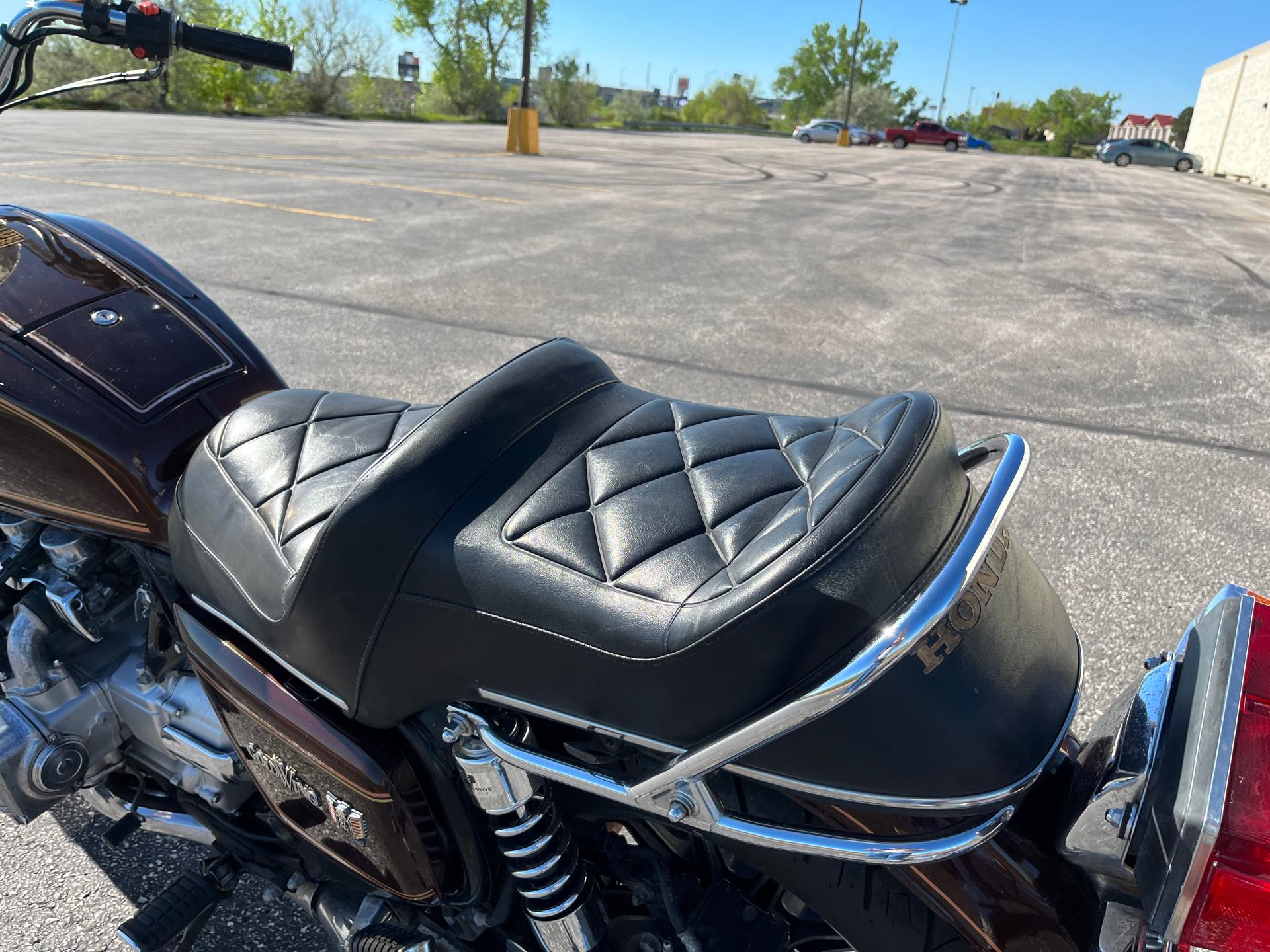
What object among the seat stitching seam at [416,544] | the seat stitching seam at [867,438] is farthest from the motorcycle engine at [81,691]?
the seat stitching seam at [867,438]

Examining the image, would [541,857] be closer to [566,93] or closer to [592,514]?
[592,514]

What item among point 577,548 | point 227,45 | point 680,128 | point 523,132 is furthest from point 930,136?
point 577,548

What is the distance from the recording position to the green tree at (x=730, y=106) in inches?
2825

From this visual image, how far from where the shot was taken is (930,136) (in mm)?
50781

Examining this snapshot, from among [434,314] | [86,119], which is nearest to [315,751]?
[434,314]

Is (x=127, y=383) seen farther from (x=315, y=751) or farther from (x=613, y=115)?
(x=613, y=115)

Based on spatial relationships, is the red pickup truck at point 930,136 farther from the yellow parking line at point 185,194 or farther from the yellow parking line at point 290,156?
the yellow parking line at point 185,194

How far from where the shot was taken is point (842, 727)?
1055 mm

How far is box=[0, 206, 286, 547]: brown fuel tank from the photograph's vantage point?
1682mm

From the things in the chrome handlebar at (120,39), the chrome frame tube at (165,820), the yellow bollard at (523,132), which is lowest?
the chrome frame tube at (165,820)

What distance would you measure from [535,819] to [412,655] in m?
0.30

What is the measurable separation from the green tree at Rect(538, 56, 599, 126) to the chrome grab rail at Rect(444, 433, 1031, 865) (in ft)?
160

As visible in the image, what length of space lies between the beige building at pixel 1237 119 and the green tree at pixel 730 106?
3482 cm

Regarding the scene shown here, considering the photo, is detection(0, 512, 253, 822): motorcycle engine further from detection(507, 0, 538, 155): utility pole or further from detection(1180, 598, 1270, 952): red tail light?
detection(507, 0, 538, 155): utility pole
